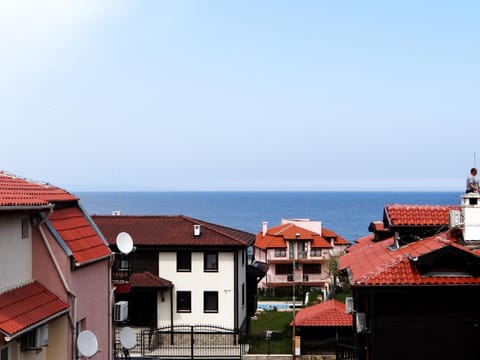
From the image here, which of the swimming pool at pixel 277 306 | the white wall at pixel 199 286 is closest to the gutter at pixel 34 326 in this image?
the white wall at pixel 199 286

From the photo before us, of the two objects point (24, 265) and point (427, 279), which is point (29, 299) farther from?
point (427, 279)

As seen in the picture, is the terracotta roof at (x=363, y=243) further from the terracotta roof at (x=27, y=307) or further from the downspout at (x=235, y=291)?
the terracotta roof at (x=27, y=307)

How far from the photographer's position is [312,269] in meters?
58.7

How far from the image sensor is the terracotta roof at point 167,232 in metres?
30.3

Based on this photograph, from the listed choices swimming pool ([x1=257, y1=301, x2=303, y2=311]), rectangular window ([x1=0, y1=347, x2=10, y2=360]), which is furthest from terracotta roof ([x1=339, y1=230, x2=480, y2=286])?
swimming pool ([x1=257, y1=301, x2=303, y2=311])

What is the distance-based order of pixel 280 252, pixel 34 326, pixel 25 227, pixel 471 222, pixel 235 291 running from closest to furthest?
pixel 34 326 < pixel 25 227 < pixel 471 222 < pixel 235 291 < pixel 280 252

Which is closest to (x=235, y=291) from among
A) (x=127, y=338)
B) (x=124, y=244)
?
(x=127, y=338)

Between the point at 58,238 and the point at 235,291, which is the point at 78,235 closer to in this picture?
the point at 58,238

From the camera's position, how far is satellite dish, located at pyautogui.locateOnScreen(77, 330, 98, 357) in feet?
49.5

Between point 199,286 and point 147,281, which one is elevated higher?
point 147,281

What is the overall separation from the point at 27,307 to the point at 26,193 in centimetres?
294

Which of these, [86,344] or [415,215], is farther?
[415,215]

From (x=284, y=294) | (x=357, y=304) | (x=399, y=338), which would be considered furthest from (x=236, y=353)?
(x=284, y=294)

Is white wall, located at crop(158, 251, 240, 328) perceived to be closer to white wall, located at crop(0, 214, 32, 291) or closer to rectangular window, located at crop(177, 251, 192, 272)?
rectangular window, located at crop(177, 251, 192, 272)
